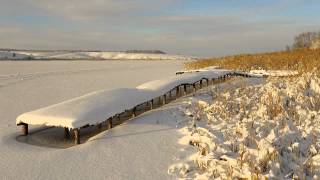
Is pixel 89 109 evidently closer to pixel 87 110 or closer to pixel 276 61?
pixel 87 110

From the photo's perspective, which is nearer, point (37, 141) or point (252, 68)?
point (37, 141)

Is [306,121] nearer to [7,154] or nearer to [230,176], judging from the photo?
[230,176]

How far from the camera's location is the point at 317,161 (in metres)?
5.41

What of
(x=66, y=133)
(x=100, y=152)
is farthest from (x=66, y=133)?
(x=100, y=152)

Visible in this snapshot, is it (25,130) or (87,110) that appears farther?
(25,130)

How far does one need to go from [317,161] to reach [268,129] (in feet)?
5.41

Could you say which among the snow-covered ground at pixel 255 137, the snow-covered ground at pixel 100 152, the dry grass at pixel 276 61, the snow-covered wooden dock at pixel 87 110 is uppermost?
the dry grass at pixel 276 61

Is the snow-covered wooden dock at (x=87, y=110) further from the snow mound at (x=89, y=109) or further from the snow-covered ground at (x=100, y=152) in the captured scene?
the snow-covered ground at (x=100, y=152)

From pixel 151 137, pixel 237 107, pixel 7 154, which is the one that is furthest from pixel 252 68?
pixel 7 154

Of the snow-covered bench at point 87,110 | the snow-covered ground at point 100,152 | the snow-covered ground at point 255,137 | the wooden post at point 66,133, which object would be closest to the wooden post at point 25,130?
the snow-covered bench at point 87,110

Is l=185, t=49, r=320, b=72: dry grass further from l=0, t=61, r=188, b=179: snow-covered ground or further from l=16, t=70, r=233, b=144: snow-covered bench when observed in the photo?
l=0, t=61, r=188, b=179: snow-covered ground

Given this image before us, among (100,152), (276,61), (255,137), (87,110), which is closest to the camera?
(100,152)

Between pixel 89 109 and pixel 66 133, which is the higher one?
pixel 89 109

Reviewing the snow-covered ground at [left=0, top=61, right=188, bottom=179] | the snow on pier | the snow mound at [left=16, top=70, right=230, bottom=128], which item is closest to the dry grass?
the snow mound at [left=16, top=70, right=230, bottom=128]
